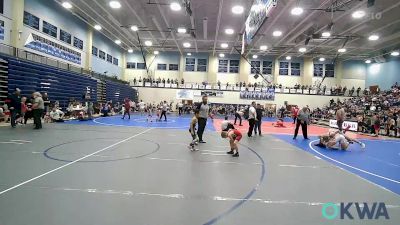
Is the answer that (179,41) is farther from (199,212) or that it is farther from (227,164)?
(199,212)

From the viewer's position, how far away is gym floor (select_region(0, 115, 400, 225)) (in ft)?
11.5

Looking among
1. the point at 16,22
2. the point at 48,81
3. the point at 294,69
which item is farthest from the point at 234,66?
the point at 16,22

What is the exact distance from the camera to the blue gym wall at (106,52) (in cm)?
3155

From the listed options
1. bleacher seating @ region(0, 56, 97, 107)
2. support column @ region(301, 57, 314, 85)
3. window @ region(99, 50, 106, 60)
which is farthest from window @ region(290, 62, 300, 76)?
bleacher seating @ region(0, 56, 97, 107)

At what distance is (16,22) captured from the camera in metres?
17.9

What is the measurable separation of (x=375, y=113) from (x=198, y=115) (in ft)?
65.4

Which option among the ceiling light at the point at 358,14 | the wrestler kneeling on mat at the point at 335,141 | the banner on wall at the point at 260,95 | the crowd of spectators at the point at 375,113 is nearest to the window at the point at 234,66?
the banner on wall at the point at 260,95

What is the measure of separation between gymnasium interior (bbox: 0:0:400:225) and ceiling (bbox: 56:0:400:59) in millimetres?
206

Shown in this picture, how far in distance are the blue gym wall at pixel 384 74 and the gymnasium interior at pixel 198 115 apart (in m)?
0.22

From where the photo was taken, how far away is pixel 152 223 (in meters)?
3.24

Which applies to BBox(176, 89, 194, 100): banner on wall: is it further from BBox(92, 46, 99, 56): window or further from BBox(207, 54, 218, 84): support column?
BBox(92, 46, 99, 56): window

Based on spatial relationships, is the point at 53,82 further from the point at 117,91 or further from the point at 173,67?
the point at 173,67

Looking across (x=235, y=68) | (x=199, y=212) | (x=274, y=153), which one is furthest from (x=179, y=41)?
(x=199, y=212)

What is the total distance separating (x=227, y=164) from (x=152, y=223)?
376 cm
